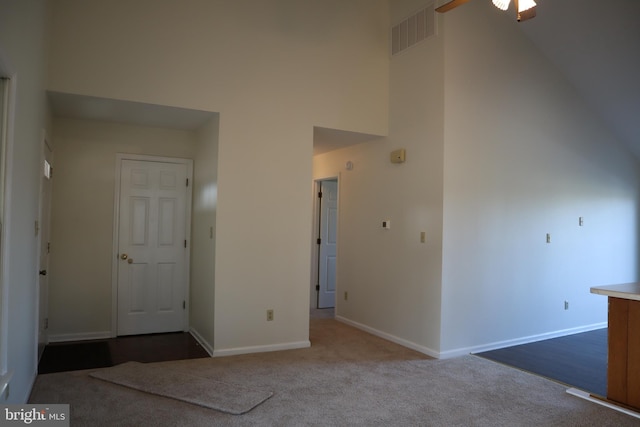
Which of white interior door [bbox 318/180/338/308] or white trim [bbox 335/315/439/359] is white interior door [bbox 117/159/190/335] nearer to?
white trim [bbox 335/315/439/359]

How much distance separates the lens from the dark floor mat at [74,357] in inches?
154

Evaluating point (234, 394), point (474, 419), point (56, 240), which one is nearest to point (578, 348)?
point (474, 419)

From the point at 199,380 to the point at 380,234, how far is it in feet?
8.60

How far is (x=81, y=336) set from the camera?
4.86 metres

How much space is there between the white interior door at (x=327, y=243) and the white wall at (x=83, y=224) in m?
2.95

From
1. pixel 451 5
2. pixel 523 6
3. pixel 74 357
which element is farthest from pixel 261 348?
pixel 523 6

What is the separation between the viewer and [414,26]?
4.79 meters

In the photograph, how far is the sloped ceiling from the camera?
4.54 metres

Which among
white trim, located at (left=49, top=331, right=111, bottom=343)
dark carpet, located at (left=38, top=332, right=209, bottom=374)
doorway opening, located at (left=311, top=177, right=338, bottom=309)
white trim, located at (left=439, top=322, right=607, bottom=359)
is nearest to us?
dark carpet, located at (left=38, top=332, right=209, bottom=374)

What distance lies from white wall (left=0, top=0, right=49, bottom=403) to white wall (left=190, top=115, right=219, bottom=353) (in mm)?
1498

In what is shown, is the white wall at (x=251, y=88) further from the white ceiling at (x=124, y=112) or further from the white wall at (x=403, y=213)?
the white wall at (x=403, y=213)

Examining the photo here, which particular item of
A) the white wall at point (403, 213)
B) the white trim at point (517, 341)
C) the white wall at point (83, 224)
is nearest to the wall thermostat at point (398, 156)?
the white wall at point (403, 213)

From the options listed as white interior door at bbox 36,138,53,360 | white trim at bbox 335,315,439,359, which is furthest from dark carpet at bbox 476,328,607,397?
white interior door at bbox 36,138,53,360

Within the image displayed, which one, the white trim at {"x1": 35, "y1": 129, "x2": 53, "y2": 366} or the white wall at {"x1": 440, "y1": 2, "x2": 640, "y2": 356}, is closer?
the white trim at {"x1": 35, "y1": 129, "x2": 53, "y2": 366}
